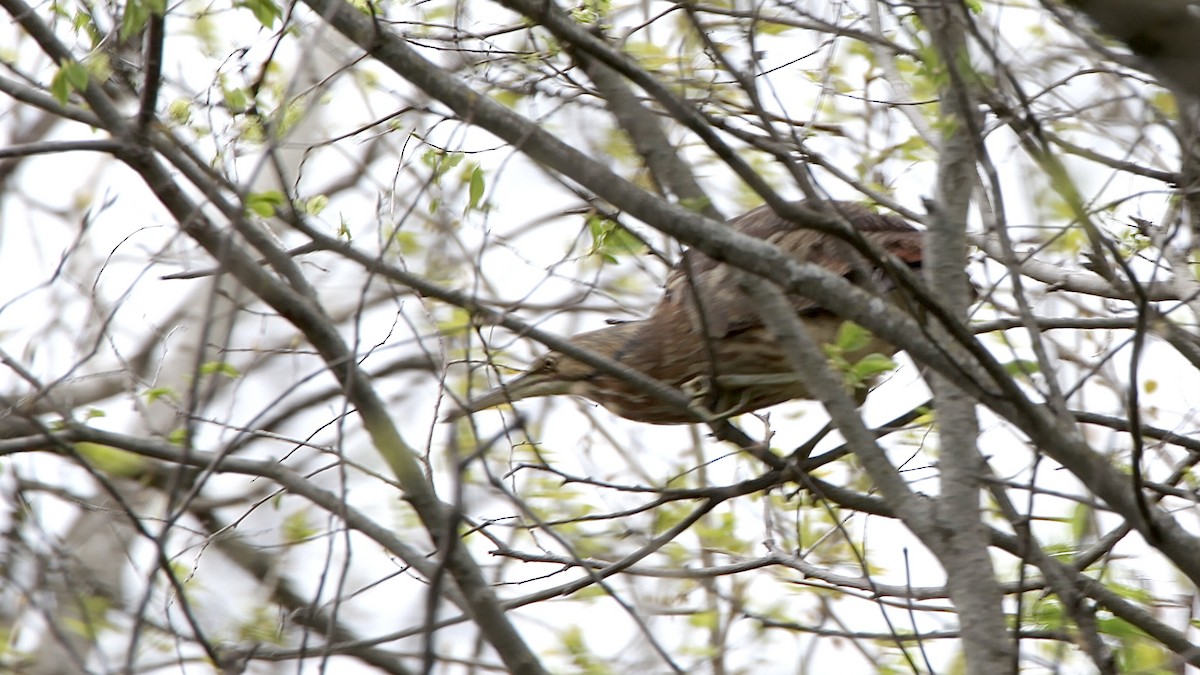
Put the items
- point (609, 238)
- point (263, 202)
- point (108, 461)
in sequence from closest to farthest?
point (263, 202) < point (108, 461) < point (609, 238)

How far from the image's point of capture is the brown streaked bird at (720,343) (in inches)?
159

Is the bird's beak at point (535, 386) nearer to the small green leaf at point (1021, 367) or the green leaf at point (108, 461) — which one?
the green leaf at point (108, 461)

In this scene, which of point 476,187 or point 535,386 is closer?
point 476,187

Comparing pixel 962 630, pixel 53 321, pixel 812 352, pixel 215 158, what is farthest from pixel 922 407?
pixel 53 321

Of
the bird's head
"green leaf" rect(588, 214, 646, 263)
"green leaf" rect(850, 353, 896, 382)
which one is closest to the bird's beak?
the bird's head

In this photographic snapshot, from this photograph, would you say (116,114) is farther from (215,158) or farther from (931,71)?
(931,71)

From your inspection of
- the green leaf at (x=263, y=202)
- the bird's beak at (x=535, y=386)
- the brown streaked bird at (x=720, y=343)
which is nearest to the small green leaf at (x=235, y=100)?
the green leaf at (x=263, y=202)

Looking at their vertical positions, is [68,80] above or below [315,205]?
below

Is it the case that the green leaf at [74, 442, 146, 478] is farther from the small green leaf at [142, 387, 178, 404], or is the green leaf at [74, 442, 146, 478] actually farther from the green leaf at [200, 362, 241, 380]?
the green leaf at [200, 362, 241, 380]

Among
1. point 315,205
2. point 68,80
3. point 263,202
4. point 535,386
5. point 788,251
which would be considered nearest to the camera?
point 68,80

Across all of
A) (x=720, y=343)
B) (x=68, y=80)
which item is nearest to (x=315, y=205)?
(x=68, y=80)

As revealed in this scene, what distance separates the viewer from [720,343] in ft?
13.6

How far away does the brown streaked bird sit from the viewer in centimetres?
404

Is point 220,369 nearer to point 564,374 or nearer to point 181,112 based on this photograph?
point 181,112
